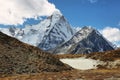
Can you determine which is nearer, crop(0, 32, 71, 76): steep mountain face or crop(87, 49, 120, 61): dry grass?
crop(0, 32, 71, 76): steep mountain face

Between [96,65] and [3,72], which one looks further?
[96,65]

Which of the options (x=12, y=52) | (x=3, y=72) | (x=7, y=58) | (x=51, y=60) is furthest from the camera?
(x=51, y=60)

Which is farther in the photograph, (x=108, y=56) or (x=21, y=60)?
(x=108, y=56)

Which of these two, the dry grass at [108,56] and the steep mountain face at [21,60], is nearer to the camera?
the steep mountain face at [21,60]

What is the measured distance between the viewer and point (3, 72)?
41469 millimetres

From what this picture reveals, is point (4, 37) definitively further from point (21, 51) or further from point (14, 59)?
point (14, 59)

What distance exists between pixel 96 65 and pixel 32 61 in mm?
30649

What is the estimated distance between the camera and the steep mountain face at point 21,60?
44.1 metres

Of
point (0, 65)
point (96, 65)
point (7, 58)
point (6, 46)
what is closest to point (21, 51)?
point (6, 46)

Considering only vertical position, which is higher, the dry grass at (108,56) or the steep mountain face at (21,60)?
the dry grass at (108,56)

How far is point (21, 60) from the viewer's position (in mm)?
48500

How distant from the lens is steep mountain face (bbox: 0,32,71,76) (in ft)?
145

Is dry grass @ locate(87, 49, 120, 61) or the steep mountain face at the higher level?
dry grass @ locate(87, 49, 120, 61)

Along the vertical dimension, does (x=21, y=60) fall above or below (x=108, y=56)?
below
